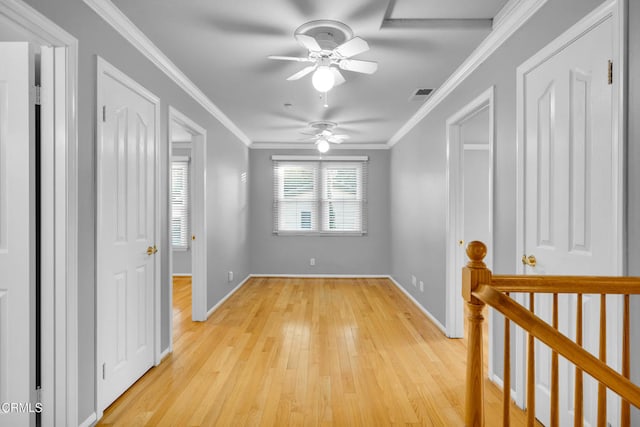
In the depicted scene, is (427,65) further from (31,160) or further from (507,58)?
(31,160)

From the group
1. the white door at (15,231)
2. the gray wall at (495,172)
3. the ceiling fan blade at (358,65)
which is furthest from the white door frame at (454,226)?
the white door at (15,231)

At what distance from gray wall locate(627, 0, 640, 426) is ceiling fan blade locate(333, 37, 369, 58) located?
4.25 feet

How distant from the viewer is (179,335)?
354 cm

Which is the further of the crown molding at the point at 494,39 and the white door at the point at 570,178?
Answer: the crown molding at the point at 494,39

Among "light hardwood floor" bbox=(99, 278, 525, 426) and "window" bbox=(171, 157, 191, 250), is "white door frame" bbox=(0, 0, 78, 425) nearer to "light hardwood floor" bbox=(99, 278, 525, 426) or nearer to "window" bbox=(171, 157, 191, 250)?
"light hardwood floor" bbox=(99, 278, 525, 426)

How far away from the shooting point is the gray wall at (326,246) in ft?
21.5

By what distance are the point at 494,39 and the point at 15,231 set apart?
321cm

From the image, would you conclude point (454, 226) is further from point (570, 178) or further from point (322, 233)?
point (322, 233)

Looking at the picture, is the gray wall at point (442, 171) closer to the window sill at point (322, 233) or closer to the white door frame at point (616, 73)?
the white door frame at point (616, 73)

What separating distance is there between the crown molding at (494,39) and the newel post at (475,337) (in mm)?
1762

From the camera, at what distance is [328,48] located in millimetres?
2434

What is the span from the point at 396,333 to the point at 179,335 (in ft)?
7.37

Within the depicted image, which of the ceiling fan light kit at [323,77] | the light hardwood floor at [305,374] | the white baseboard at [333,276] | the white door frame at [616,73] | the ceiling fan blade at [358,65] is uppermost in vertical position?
the ceiling fan blade at [358,65]

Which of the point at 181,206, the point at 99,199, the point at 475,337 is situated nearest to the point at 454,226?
the point at 475,337
